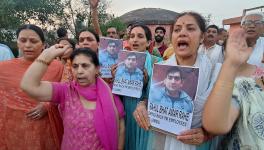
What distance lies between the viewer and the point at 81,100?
2.73m

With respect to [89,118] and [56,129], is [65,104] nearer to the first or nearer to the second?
[89,118]

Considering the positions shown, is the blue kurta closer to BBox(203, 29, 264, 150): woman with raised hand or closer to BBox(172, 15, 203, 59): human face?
BBox(172, 15, 203, 59): human face

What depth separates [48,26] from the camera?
68.1ft

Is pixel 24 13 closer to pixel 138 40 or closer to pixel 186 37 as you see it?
pixel 138 40

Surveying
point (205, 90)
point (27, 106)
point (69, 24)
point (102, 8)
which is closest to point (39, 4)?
point (69, 24)

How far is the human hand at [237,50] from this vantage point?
5.45 ft

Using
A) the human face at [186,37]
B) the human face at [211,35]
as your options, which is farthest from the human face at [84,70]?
the human face at [211,35]

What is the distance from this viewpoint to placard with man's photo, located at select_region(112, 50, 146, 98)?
308 centimetres

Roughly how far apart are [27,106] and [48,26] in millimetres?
18545

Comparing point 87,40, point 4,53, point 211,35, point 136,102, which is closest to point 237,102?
point 136,102

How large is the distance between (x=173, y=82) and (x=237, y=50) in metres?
0.51

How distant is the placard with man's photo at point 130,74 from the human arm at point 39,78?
70cm

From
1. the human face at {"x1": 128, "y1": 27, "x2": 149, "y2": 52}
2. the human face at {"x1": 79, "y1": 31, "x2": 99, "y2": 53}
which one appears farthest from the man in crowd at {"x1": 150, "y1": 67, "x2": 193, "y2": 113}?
the human face at {"x1": 79, "y1": 31, "x2": 99, "y2": 53}

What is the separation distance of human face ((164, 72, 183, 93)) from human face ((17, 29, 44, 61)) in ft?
5.51
